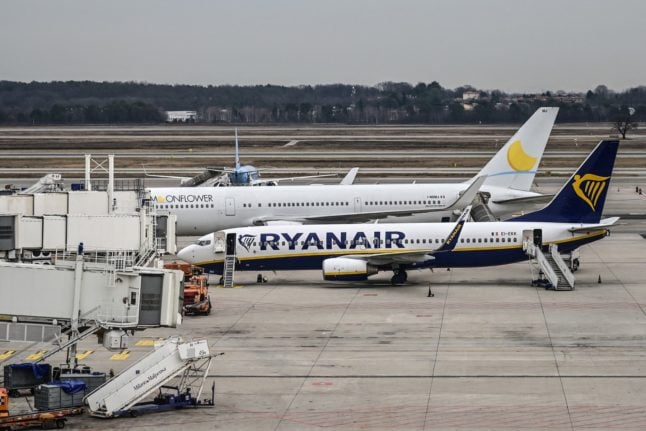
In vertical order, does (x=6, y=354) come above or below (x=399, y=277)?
below

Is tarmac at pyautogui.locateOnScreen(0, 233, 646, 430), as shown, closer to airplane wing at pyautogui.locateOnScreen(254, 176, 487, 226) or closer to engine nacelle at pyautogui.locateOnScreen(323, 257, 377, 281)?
engine nacelle at pyautogui.locateOnScreen(323, 257, 377, 281)

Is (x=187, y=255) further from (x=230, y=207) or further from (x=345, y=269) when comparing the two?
(x=230, y=207)

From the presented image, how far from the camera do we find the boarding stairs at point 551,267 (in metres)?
56.6

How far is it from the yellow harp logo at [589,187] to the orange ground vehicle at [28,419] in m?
34.2

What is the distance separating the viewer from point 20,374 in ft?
120

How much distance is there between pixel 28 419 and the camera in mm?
32594

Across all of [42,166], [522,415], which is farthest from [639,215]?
[42,166]

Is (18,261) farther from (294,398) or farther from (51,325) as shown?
(294,398)

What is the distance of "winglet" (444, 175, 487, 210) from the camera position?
237ft

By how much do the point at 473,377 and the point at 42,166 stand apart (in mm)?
103697

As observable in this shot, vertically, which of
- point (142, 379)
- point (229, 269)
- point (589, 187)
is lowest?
point (229, 269)

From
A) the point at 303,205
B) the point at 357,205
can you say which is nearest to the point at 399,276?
the point at 357,205

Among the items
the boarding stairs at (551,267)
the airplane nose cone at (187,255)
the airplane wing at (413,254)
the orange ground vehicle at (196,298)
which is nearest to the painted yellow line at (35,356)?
the orange ground vehicle at (196,298)

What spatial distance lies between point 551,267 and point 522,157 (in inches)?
901
